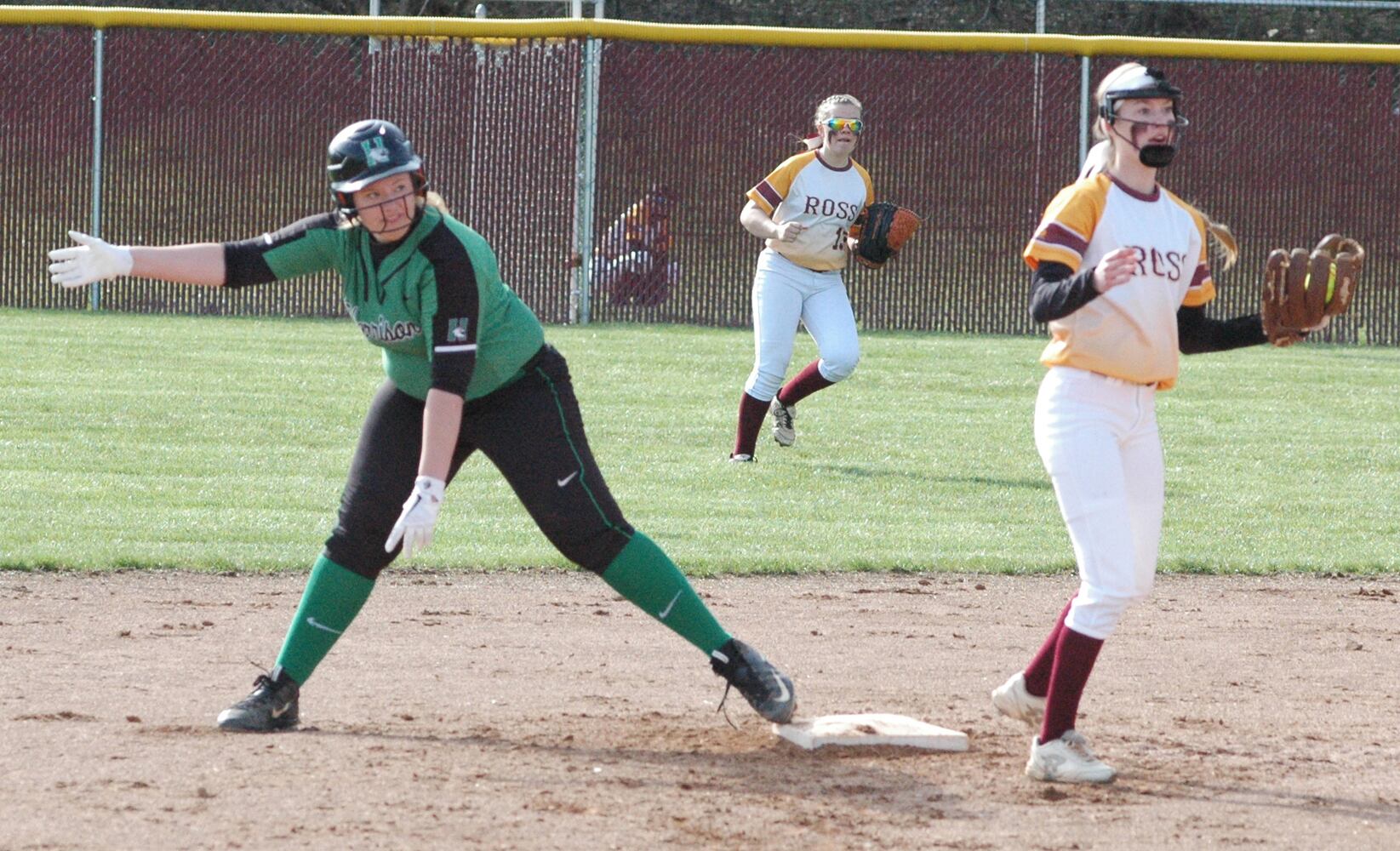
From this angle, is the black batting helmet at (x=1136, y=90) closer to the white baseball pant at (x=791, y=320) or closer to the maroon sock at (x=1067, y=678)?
the maroon sock at (x=1067, y=678)

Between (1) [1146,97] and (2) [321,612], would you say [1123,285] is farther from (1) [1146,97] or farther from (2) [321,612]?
(2) [321,612]

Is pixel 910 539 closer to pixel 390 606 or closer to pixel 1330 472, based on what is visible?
pixel 390 606

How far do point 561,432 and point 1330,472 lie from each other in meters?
7.19

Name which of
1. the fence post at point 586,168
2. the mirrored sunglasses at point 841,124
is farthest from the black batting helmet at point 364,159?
the fence post at point 586,168

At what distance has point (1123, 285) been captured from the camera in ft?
15.2

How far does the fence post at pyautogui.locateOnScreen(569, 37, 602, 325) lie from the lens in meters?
17.2

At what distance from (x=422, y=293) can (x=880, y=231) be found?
6.39 m

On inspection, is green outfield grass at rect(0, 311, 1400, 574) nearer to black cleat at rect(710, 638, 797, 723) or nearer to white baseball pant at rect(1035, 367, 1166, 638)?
black cleat at rect(710, 638, 797, 723)

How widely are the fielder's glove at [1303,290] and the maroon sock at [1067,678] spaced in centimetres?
97

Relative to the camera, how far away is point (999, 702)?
5203 millimetres

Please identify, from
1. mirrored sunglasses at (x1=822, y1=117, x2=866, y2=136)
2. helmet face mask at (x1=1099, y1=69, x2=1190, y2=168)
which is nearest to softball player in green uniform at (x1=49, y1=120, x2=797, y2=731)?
helmet face mask at (x1=1099, y1=69, x2=1190, y2=168)

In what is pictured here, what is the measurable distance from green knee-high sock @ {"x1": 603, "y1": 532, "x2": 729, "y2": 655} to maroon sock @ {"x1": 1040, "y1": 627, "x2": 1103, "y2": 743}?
0.96 metres

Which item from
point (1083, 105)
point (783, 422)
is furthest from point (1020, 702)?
point (1083, 105)

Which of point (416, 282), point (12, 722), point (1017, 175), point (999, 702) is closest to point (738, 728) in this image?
point (999, 702)
